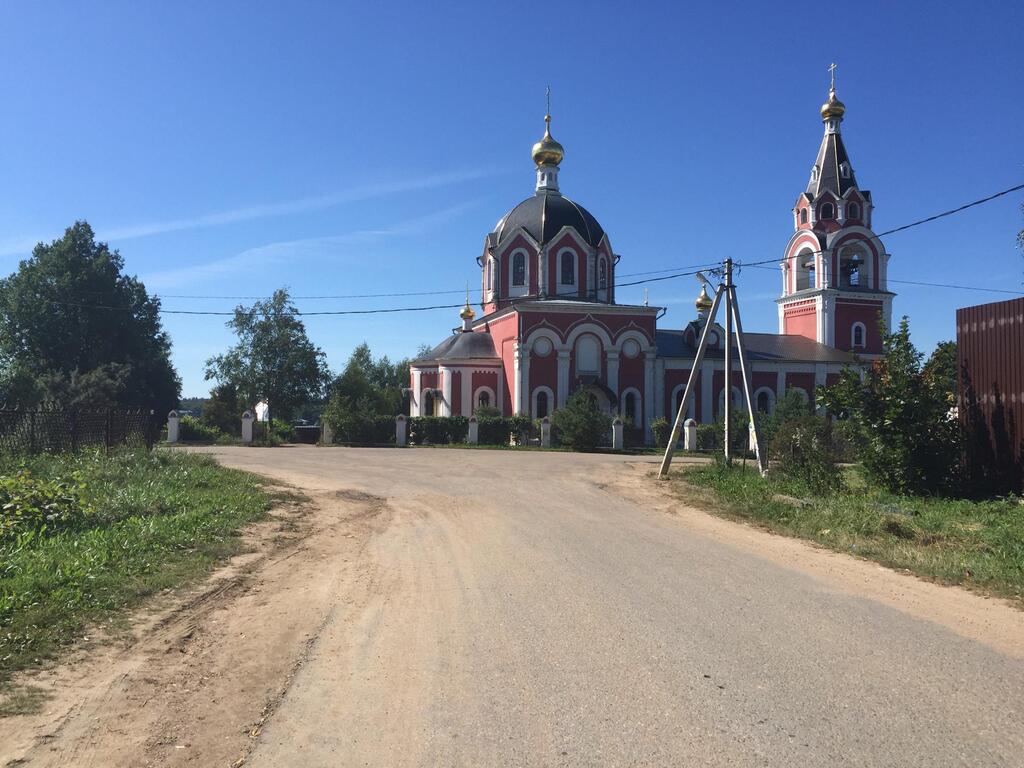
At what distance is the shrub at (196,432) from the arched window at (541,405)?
14357mm

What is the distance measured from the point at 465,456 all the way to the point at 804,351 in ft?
86.8

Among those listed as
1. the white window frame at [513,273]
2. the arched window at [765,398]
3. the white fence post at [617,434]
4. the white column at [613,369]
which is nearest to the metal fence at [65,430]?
the white fence post at [617,434]

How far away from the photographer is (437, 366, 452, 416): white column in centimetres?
3912

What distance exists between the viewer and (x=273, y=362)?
1772 inches

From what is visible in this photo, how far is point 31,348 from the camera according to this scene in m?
45.0

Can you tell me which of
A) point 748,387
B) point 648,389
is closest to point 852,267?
point 648,389

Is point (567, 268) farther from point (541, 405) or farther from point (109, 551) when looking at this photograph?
point (109, 551)

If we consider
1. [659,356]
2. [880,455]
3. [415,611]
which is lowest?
[415,611]

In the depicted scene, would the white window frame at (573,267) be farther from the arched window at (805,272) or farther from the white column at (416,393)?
the arched window at (805,272)

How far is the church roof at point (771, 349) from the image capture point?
142 feet

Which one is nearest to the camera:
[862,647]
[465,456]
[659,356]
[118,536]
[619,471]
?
[862,647]

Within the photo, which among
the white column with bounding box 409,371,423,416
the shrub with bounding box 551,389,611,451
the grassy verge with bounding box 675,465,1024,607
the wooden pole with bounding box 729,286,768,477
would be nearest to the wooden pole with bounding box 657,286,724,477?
the wooden pole with bounding box 729,286,768,477

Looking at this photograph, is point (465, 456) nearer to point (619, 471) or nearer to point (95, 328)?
point (619, 471)

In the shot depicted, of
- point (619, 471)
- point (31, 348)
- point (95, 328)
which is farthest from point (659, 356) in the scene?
point (31, 348)
